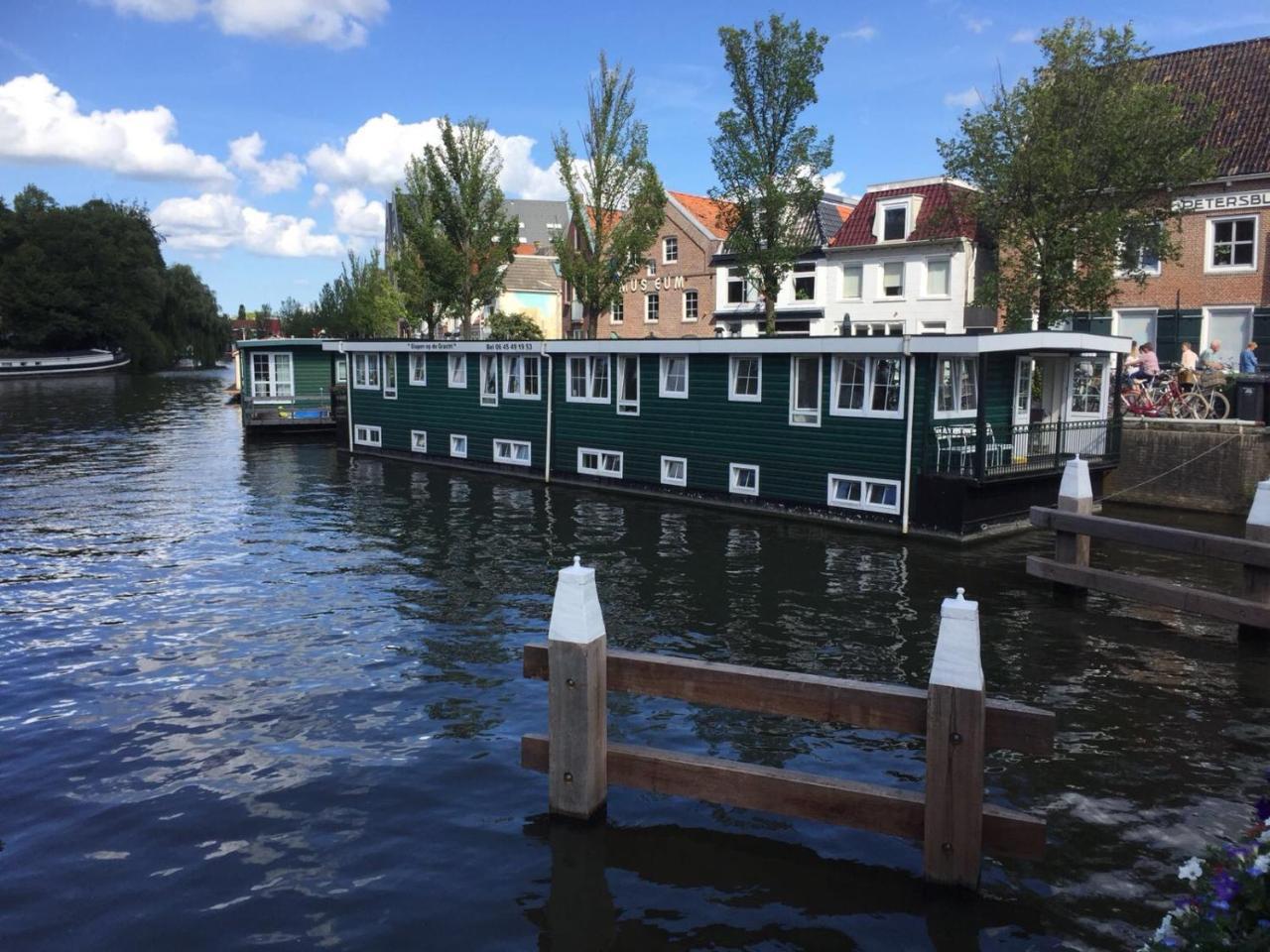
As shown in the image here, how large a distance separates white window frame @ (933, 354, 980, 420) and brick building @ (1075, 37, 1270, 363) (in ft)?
46.0

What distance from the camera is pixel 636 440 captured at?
2567 centimetres

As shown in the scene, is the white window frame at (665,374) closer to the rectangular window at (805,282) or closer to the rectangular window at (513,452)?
the rectangular window at (513,452)

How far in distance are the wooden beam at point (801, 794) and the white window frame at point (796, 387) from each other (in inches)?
593

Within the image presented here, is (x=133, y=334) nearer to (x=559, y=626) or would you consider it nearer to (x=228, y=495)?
(x=228, y=495)

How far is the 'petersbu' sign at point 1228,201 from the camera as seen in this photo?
107 feet

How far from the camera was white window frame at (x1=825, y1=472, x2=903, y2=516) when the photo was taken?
2033 centimetres

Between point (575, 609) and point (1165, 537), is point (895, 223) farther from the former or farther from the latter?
point (575, 609)

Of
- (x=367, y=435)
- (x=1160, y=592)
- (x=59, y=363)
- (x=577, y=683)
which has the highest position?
(x=59, y=363)

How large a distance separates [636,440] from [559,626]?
18734 millimetres

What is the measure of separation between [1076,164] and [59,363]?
97.7m

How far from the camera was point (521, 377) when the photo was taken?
28.9 metres

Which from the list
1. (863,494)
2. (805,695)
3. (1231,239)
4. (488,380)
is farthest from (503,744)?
(1231,239)

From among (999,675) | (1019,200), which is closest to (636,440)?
(1019,200)

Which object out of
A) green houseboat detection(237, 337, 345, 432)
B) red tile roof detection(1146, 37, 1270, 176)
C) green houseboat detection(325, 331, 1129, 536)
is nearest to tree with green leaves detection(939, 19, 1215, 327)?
green houseboat detection(325, 331, 1129, 536)
